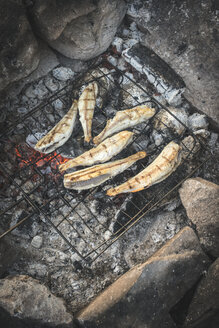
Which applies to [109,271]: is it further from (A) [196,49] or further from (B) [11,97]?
(A) [196,49]

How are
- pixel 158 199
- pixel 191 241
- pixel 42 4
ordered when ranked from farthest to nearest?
pixel 158 199
pixel 42 4
pixel 191 241

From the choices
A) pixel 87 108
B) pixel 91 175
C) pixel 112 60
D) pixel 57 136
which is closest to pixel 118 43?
pixel 112 60

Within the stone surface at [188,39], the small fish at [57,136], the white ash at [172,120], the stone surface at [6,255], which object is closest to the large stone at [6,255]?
the stone surface at [6,255]

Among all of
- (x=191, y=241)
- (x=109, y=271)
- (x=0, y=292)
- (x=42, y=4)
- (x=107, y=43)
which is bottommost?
(x=191, y=241)

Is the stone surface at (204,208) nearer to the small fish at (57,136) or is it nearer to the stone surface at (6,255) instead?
the small fish at (57,136)

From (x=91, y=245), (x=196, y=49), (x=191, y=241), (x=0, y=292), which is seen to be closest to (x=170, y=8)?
(x=196, y=49)

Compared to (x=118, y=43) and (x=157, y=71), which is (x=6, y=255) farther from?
(x=118, y=43)

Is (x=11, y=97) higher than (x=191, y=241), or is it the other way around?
(x=11, y=97)

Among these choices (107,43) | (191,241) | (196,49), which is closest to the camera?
(191,241)
